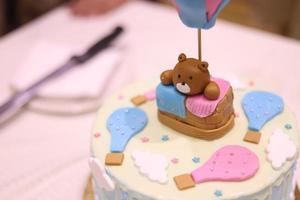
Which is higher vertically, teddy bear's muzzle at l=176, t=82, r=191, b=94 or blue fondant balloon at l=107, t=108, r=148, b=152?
teddy bear's muzzle at l=176, t=82, r=191, b=94

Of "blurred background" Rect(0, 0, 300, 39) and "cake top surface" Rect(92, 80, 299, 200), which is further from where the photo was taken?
"blurred background" Rect(0, 0, 300, 39)

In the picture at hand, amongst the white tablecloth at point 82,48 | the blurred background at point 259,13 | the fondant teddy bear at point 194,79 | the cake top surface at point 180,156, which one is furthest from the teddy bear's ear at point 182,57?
the blurred background at point 259,13

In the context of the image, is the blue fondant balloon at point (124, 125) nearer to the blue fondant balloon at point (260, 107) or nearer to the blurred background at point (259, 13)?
the blue fondant balloon at point (260, 107)

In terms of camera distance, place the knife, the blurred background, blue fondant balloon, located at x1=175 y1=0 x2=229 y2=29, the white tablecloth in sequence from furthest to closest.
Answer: the blurred background < the knife < the white tablecloth < blue fondant balloon, located at x1=175 y1=0 x2=229 y2=29

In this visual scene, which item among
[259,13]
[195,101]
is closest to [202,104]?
[195,101]

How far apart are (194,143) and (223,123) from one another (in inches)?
1.8

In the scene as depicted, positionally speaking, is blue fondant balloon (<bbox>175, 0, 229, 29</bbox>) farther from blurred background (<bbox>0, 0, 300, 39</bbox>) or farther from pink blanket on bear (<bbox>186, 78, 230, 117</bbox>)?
blurred background (<bbox>0, 0, 300, 39</bbox>)

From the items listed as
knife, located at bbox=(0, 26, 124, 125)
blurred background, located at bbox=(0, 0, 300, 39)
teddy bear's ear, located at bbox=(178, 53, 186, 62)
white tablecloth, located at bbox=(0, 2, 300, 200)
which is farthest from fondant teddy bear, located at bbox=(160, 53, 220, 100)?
blurred background, located at bbox=(0, 0, 300, 39)

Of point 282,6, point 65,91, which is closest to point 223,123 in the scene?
point 65,91

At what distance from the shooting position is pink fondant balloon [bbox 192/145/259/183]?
609 millimetres

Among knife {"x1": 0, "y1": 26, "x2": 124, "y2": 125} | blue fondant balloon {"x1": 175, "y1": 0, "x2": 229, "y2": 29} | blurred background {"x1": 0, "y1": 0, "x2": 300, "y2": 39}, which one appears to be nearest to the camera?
blue fondant balloon {"x1": 175, "y1": 0, "x2": 229, "y2": 29}

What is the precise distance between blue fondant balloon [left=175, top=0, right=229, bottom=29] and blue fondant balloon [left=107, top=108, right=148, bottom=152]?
0.52ft

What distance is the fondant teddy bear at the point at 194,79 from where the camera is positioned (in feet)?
2.06

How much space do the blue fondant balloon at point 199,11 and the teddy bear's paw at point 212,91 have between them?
73 millimetres
